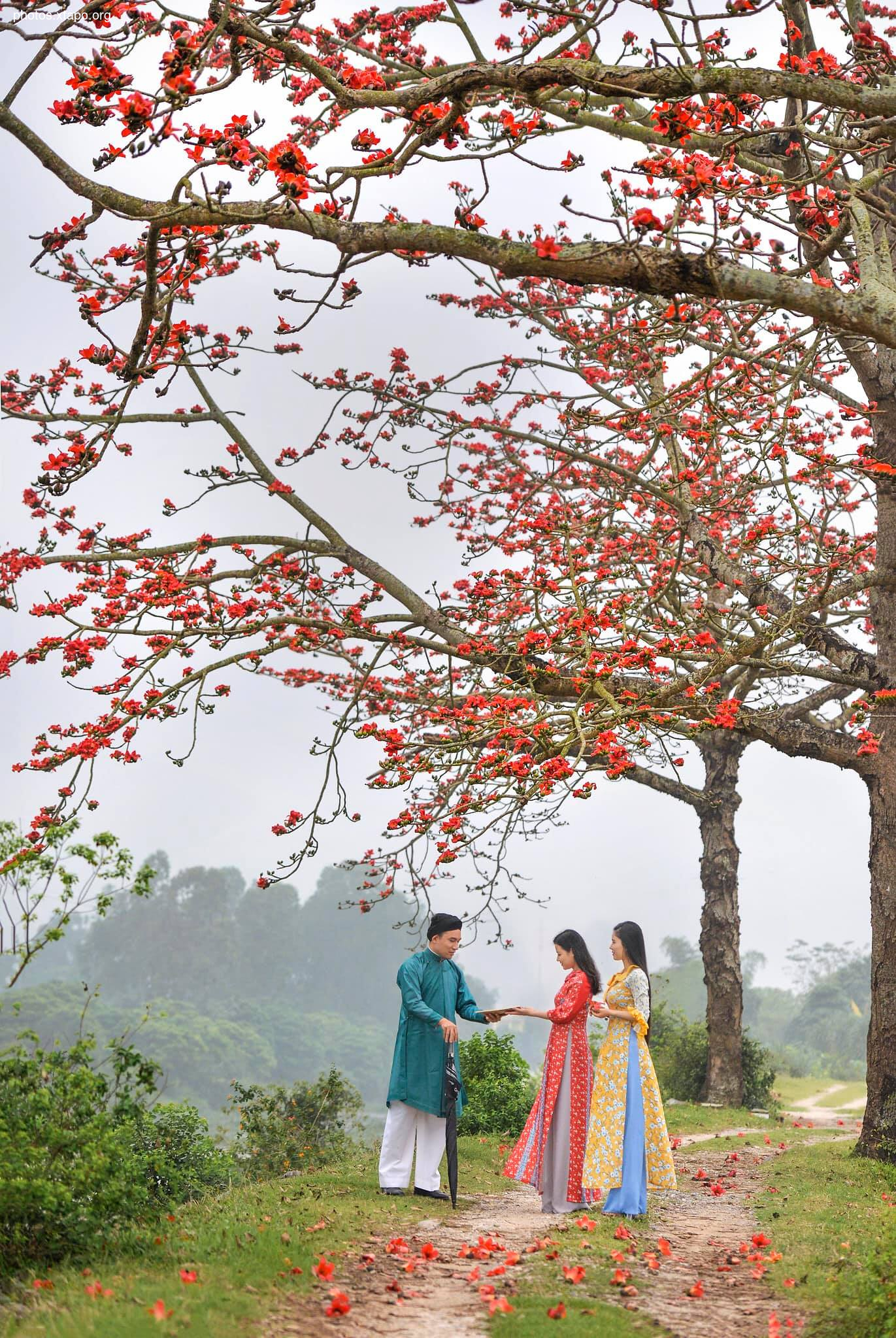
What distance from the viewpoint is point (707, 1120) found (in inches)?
546

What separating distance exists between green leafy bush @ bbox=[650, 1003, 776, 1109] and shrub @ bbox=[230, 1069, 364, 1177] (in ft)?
17.9

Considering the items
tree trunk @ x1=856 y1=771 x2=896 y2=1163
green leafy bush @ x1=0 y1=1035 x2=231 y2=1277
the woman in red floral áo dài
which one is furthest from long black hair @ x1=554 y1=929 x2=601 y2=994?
tree trunk @ x1=856 y1=771 x2=896 y2=1163

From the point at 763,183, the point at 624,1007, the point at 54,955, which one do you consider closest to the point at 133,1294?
the point at 624,1007

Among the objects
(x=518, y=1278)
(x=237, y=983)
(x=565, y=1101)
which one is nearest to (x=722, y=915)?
(x=565, y=1101)

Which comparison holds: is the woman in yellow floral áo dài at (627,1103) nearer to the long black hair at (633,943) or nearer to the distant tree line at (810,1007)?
the long black hair at (633,943)

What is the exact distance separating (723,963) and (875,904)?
537 cm

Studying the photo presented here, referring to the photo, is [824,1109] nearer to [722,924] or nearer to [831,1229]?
[722,924]

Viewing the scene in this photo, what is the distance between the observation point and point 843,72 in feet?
23.7

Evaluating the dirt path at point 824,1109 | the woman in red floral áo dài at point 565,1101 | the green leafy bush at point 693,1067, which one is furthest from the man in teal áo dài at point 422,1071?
the dirt path at point 824,1109

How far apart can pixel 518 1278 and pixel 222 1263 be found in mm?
1489

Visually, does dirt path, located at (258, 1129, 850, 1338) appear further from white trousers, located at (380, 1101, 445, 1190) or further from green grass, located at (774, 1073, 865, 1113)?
green grass, located at (774, 1073, 865, 1113)

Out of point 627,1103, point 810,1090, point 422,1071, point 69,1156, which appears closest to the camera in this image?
point 69,1156

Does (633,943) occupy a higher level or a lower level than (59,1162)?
higher

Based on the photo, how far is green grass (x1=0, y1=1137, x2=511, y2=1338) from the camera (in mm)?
4457
